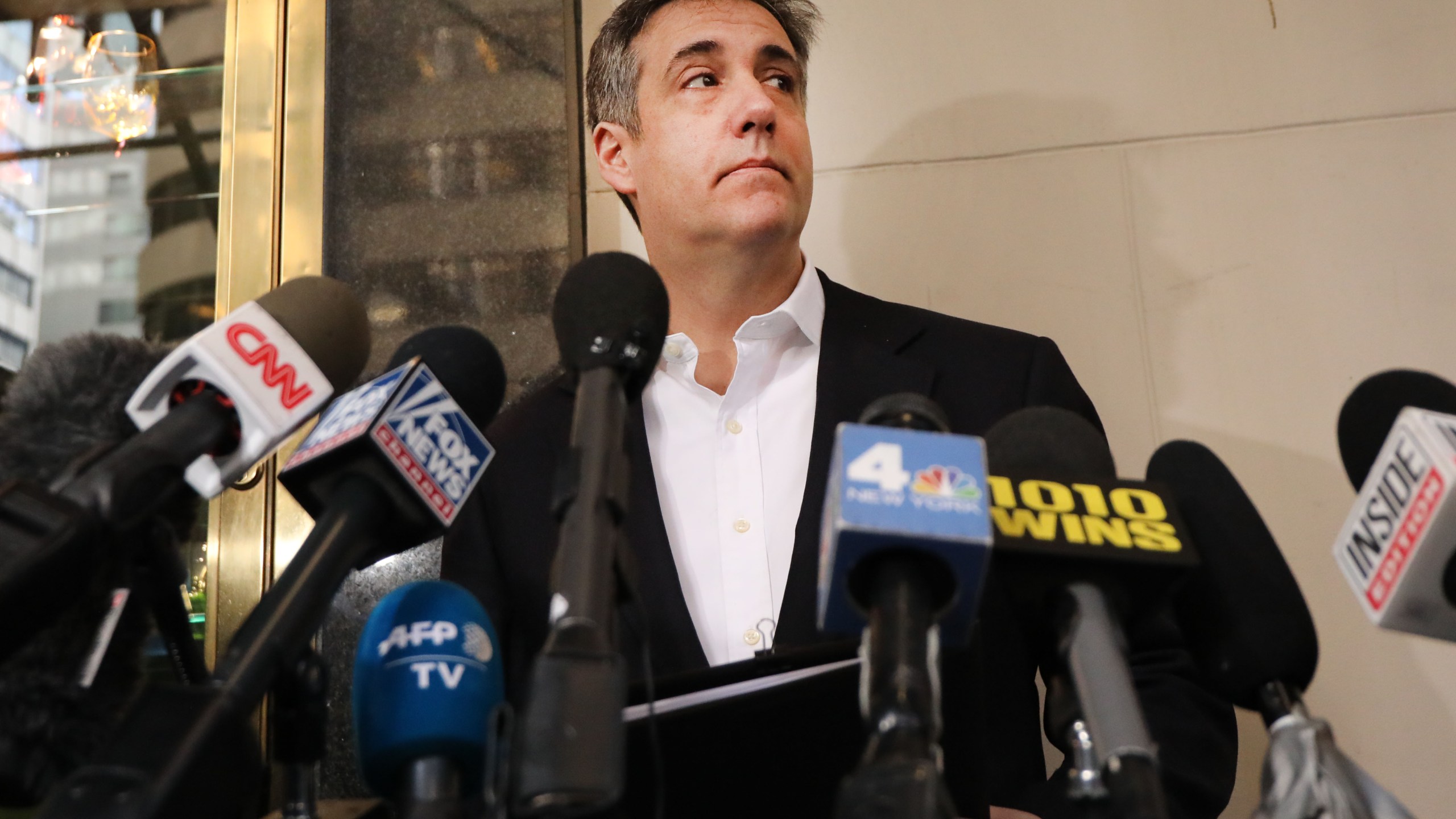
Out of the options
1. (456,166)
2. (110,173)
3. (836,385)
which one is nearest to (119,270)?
(110,173)

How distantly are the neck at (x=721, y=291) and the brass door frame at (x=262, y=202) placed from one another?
2.33 feet

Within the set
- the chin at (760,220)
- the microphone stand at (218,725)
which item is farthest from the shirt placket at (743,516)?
the microphone stand at (218,725)

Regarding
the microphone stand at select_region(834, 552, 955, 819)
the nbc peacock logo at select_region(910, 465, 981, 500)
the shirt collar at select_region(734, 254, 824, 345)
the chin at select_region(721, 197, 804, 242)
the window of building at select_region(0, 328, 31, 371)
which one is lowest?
the microphone stand at select_region(834, 552, 955, 819)

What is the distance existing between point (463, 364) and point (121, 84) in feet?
5.37

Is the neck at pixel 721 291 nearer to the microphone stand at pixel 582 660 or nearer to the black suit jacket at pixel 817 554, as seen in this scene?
the black suit jacket at pixel 817 554

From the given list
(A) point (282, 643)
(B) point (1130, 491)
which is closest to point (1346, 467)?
(B) point (1130, 491)

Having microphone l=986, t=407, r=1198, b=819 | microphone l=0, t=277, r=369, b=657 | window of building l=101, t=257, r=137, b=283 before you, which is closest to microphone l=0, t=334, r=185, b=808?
microphone l=0, t=277, r=369, b=657

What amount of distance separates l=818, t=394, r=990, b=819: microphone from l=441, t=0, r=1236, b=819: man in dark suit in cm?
63

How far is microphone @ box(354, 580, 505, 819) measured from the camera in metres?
0.84

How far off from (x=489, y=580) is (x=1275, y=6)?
5.79ft

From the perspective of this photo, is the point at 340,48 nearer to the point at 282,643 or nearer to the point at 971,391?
the point at 971,391

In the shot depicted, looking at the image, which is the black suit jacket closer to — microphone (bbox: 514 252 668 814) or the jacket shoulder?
the jacket shoulder

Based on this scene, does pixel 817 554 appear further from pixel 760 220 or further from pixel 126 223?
pixel 126 223

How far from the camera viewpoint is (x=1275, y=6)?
2.22 m
